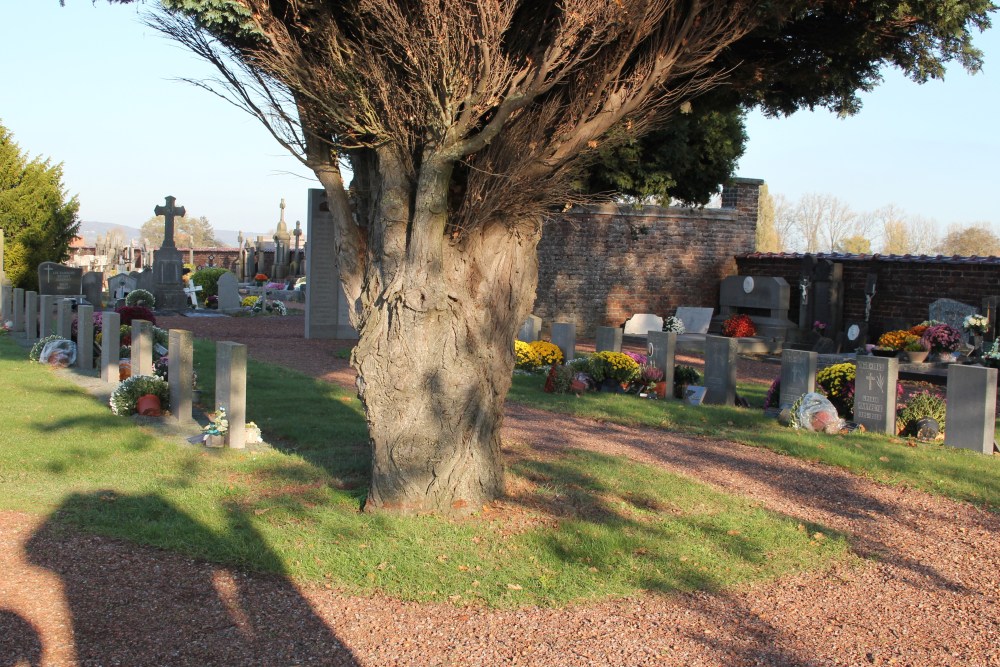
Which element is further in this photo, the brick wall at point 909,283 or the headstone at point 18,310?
the headstone at point 18,310

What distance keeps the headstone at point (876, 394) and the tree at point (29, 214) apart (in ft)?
74.3

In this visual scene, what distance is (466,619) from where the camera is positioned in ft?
16.3

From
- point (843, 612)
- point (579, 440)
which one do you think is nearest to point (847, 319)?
point (579, 440)

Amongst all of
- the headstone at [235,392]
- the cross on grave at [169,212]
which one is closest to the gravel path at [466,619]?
the headstone at [235,392]

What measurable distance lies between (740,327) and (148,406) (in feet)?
50.4

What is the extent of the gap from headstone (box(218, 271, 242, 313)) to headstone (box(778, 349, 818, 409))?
59.7 ft

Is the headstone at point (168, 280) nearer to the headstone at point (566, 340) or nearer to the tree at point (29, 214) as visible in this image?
the tree at point (29, 214)

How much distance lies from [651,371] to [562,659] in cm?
919

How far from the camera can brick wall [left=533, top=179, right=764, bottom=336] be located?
24.1 meters

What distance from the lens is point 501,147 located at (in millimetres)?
6578

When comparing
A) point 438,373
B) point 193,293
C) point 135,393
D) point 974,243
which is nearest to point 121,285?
point 193,293

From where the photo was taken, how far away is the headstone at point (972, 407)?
31.7 ft

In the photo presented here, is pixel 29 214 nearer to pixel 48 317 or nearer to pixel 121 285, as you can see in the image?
pixel 121 285

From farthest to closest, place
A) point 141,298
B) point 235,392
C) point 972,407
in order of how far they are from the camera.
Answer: point 141,298, point 972,407, point 235,392
